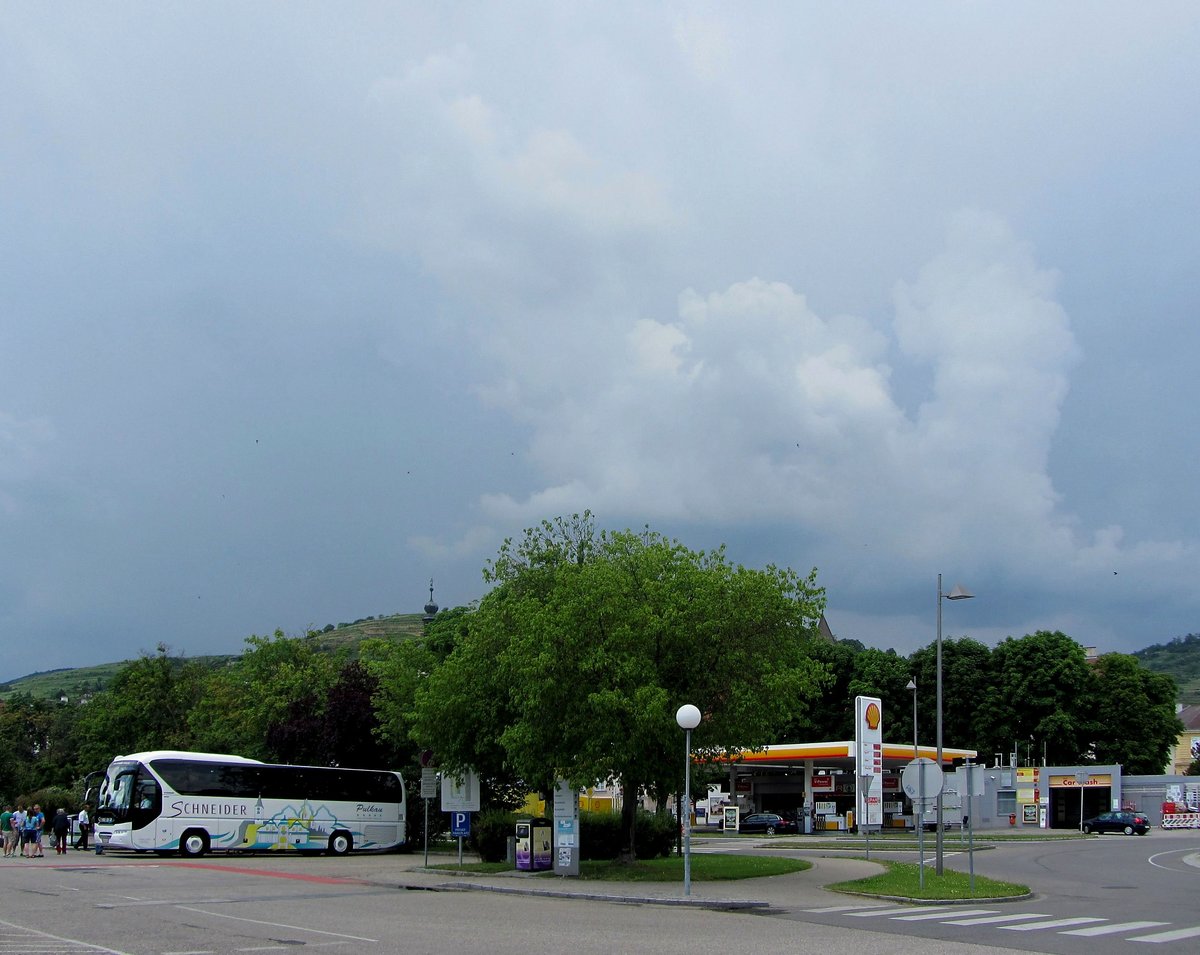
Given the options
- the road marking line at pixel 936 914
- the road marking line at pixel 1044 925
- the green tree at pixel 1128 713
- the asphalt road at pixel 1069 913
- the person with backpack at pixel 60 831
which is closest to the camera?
the asphalt road at pixel 1069 913

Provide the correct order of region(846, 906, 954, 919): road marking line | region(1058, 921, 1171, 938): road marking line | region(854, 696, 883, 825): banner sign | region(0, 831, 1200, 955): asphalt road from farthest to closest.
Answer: region(854, 696, 883, 825): banner sign < region(846, 906, 954, 919): road marking line < region(1058, 921, 1171, 938): road marking line < region(0, 831, 1200, 955): asphalt road

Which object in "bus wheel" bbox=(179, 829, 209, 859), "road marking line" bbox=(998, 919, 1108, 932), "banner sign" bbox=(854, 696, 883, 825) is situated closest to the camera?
"road marking line" bbox=(998, 919, 1108, 932)

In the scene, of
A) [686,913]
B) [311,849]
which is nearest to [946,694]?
[311,849]

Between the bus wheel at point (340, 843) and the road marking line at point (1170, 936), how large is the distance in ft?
108

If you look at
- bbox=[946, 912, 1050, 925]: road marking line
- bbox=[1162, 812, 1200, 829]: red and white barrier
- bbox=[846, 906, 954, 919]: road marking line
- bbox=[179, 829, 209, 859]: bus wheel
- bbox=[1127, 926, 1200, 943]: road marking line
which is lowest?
bbox=[1162, 812, 1200, 829]: red and white barrier

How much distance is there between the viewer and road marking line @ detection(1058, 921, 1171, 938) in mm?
18266

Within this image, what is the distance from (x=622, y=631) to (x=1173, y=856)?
3027 cm

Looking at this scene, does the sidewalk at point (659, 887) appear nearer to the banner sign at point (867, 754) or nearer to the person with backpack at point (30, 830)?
the banner sign at point (867, 754)

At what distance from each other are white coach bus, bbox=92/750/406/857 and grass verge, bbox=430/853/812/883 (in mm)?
10225

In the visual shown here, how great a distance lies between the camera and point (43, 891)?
24984 millimetres

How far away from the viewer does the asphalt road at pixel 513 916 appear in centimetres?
1593

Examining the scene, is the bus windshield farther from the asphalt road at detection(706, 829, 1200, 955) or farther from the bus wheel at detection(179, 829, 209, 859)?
the asphalt road at detection(706, 829, 1200, 955)

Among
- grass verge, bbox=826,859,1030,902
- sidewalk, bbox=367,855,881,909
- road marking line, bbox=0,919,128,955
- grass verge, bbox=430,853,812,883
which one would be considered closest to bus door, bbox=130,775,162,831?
sidewalk, bbox=367,855,881,909

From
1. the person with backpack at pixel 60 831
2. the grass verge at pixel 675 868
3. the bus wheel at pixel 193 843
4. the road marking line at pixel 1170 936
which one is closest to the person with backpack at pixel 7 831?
the person with backpack at pixel 60 831
